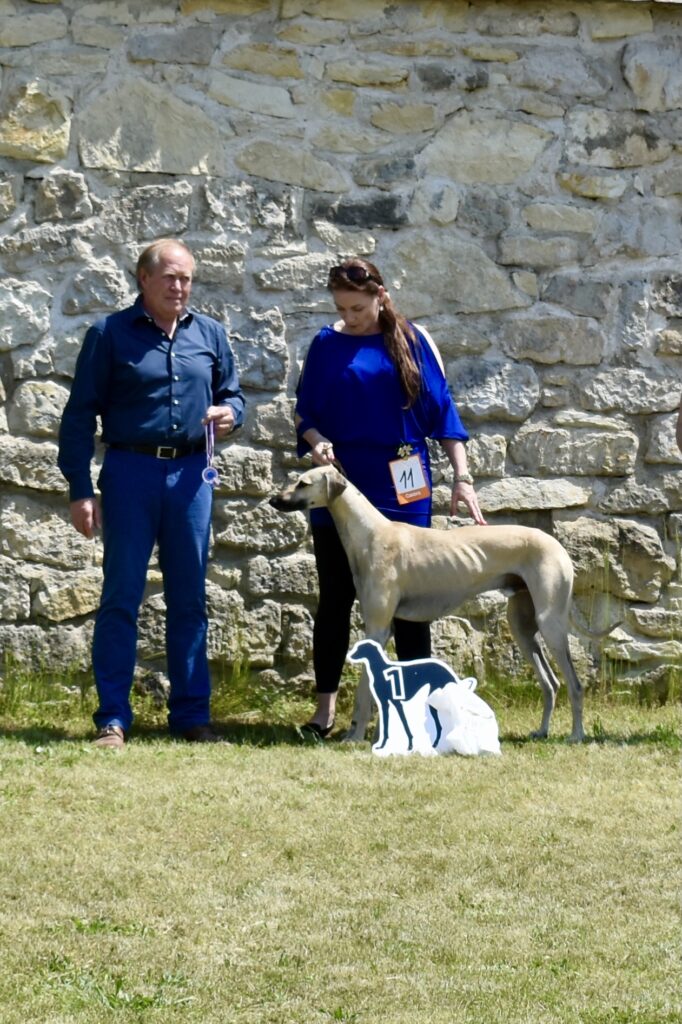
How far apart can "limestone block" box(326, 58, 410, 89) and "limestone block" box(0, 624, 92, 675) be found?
2.74 m

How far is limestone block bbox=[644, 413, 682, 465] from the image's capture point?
22.4ft

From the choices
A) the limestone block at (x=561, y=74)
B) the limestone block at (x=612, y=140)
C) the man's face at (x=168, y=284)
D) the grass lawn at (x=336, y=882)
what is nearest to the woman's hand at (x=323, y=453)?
the man's face at (x=168, y=284)

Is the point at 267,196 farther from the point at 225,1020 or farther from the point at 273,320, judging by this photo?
the point at 225,1020

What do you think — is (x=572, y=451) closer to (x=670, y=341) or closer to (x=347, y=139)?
(x=670, y=341)

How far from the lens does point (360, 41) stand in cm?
656

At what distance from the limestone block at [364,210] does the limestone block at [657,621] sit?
2.14 meters

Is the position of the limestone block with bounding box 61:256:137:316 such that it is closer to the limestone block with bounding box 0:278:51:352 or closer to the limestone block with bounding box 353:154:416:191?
the limestone block with bounding box 0:278:51:352

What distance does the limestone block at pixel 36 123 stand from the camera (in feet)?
20.6

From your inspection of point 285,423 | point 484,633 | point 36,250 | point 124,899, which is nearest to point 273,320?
point 285,423

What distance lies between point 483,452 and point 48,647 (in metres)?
2.17

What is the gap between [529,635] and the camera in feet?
20.8

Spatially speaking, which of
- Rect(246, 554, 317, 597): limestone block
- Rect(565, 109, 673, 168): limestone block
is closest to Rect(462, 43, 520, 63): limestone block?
Rect(565, 109, 673, 168): limestone block

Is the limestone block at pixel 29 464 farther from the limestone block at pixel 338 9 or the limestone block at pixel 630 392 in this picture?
the limestone block at pixel 630 392

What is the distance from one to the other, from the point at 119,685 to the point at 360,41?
10.1 ft
